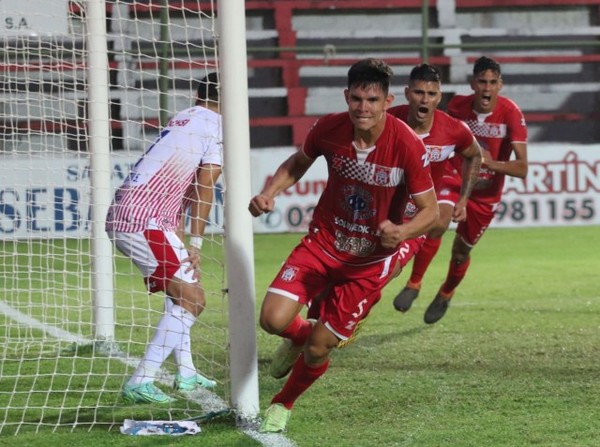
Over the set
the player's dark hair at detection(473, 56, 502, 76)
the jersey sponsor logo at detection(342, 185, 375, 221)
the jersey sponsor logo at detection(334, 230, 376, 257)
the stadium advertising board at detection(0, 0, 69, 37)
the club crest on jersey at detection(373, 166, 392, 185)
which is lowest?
the jersey sponsor logo at detection(334, 230, 376, 257)

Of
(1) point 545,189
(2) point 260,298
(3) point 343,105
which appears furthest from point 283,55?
(2) point 260,298

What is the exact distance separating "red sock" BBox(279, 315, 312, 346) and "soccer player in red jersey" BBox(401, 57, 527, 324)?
2.94m

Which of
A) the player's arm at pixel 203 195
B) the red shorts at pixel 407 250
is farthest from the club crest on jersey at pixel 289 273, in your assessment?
the red shorts at pixel 407 250

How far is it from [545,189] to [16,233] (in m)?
9.91

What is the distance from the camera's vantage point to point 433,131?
26.7 feet

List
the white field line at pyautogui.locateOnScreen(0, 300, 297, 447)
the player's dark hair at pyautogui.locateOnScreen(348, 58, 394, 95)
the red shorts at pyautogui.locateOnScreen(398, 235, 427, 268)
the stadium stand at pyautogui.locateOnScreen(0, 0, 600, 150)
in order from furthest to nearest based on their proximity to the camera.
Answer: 1. the stadium stand at pyautogui.locateOnScreen(0, 0, 600, 150)
2. the red shorts at pyautogui.locateOnScreen(398, 235, 427, 268)
3. the player's dark hair at pyautogui.locateOnScreen(348, 58, 394, 95)
4. the white field line at pyautogui.locateOnScreen(0, 300, 297, 447)

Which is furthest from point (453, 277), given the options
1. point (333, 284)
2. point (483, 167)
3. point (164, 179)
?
point (333, 284)

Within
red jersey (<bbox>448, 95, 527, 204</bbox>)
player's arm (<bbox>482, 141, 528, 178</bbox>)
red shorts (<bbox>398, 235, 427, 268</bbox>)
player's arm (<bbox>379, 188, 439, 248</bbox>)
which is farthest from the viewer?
red jersey (<bbox>448, 95, 527, 204</bbox>)

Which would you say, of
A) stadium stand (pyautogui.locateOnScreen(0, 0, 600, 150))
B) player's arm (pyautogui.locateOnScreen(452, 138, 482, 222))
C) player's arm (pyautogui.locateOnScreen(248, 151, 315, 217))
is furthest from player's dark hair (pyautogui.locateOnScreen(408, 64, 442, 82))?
stadium stand (pyautogui.locateOnScreen(0, 0, 600, 150))

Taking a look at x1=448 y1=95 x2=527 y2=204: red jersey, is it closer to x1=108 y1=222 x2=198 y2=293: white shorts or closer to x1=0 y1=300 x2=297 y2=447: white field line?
x1=0 y1=300 x2=297 y2=447: white field line

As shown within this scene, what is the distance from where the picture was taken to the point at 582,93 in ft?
68.5

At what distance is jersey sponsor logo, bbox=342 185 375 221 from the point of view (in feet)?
20.4

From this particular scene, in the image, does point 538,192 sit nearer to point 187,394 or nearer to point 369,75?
point 187,394

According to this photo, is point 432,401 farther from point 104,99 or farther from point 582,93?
point 582,93
